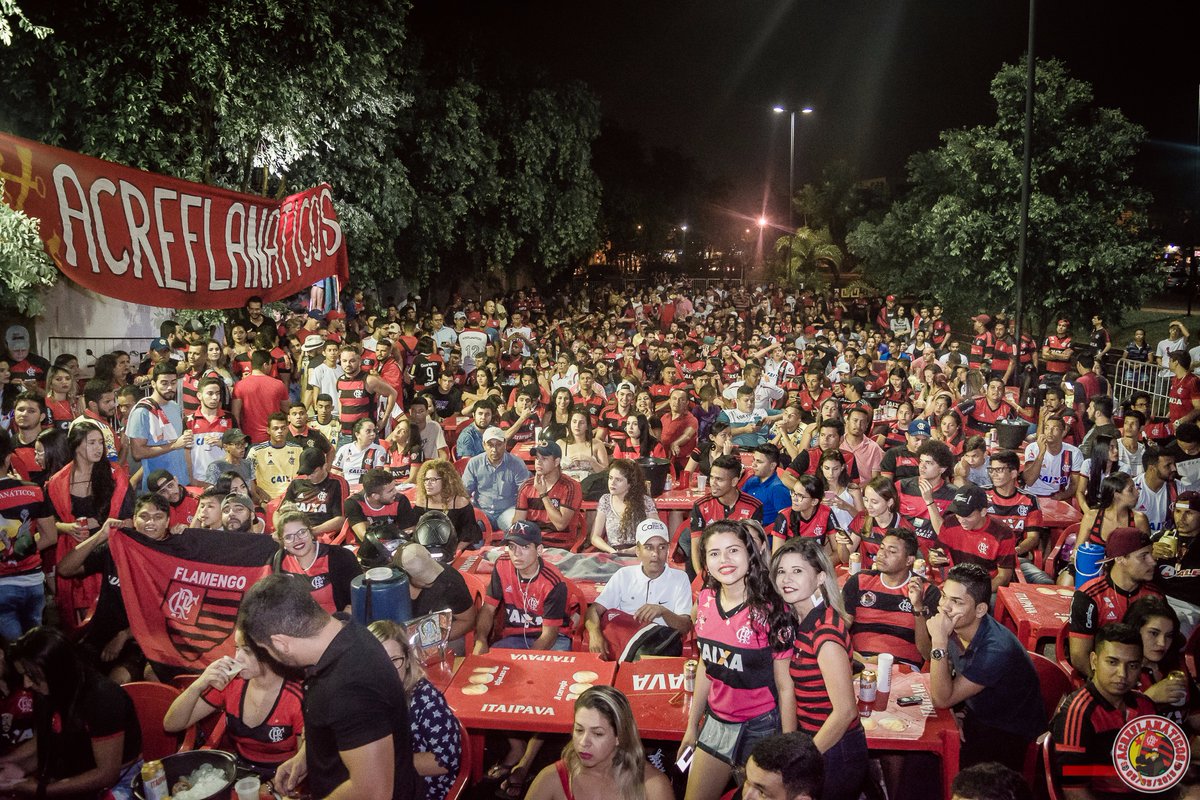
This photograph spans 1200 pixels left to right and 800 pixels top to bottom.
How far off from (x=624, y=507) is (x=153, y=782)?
4.30 m

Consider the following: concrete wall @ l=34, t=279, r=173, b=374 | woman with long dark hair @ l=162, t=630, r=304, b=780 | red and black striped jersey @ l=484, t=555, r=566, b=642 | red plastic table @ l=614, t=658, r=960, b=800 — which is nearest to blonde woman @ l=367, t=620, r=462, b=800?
woman with long dark hair @ l=162, t=630, r=304, b=780

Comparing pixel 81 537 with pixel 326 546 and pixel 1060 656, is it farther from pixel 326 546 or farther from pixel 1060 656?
pixel 1060 656

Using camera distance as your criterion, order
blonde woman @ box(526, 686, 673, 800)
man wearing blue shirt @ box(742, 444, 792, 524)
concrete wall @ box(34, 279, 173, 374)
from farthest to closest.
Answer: concrete wall @ box(34, 279, 173, 374) → man wearing blue shirt @ box(742, 444, 792, 524) → blonde woman @ box(526, 686, 673, 800)

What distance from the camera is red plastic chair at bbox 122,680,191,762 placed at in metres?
4.53

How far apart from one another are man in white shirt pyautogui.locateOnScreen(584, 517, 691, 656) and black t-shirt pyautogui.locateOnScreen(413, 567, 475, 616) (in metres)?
0.85

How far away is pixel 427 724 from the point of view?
13.1ft

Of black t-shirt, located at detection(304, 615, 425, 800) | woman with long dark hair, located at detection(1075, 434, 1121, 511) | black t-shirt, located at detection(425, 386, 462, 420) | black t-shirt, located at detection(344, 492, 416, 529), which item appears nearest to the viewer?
black t-shirt, located at detection(304, 615, 425, 800)

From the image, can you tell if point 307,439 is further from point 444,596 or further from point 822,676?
point 822,676

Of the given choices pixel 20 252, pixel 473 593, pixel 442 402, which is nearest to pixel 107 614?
pixel 473 593

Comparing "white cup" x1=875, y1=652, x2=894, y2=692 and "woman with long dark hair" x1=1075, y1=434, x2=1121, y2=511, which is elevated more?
"woman with long dark hair" x1=1075, y1=434, x2=1121, y2=511

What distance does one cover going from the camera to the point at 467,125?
22.6m

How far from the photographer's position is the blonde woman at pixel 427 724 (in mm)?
3977

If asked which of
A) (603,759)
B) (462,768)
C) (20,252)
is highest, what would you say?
(20,252)

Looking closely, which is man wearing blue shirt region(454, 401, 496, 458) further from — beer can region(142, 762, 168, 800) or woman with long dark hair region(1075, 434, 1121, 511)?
woman with long dark hair region(1075, 434, 1121, 511)
